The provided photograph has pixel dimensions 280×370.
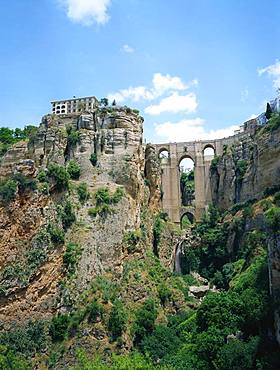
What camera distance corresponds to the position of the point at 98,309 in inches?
1458

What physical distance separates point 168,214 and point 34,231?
23129 millimetres

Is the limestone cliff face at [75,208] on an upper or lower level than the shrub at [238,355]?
upper

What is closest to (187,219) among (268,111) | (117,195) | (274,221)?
(268,111)

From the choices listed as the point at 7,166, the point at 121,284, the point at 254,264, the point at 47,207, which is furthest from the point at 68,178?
the point at 254,264

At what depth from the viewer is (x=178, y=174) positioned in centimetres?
6116

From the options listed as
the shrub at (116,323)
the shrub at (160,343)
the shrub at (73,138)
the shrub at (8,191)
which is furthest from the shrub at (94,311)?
the shrub at (73,138)

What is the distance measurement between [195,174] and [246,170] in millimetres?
7073

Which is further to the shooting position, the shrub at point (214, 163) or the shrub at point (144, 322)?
the shrub at point (214, 163)

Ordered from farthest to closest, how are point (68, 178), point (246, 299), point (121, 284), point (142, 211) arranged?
1. point (142, 211)
2. point (68, 178)
3. point (121, 284)
4. point (246, 299)

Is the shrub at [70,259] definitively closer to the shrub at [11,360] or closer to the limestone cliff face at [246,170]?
the shrub at [11,360]

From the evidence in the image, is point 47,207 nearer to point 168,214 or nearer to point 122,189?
point 122,189

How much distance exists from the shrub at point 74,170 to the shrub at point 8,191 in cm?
620

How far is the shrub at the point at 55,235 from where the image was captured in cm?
3988

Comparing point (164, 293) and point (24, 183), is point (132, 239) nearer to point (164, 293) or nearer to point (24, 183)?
point (164, 293)
